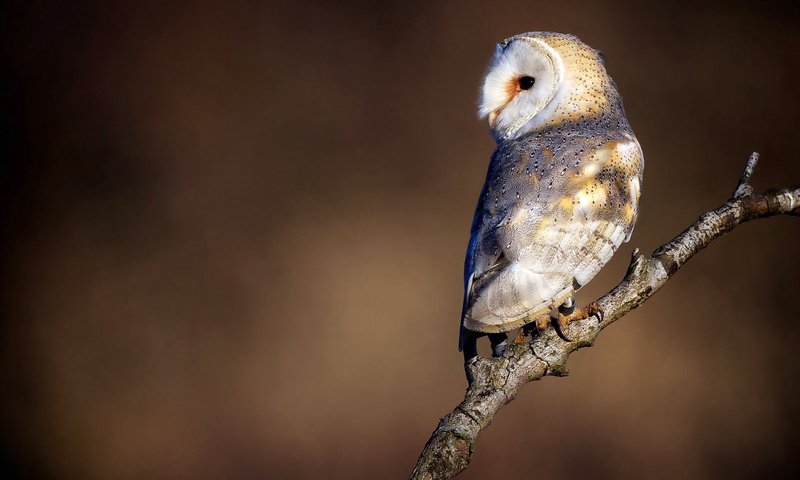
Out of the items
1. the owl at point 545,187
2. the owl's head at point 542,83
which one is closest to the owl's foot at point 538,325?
the owl at point 545,187

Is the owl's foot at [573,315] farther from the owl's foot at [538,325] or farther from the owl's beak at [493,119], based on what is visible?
the owl's beak at [493,119]

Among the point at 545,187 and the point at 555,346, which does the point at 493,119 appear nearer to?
the point at 545,187

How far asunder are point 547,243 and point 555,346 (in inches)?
6.6

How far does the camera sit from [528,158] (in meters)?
1.25

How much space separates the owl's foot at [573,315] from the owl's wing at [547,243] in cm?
4

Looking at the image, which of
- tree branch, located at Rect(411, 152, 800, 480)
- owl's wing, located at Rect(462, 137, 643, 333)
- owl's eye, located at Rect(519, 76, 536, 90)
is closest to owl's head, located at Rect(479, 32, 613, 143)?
owl's eye, located at Rect(519, 76, 536, 90)

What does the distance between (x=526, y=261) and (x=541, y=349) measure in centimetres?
14

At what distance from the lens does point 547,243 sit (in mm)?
1167

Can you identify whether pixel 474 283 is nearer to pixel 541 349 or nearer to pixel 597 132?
pixel 541 349

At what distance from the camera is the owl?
A: 3.76ft

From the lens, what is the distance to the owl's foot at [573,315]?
118cm

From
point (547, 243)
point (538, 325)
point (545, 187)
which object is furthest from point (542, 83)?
point (538, 325)

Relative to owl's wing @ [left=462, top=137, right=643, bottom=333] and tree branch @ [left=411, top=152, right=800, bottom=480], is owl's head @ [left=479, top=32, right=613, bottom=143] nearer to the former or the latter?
owl's wing @ [left=462, top=137, right=643, bottom=333]

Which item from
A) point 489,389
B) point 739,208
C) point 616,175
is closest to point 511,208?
point 616,175
